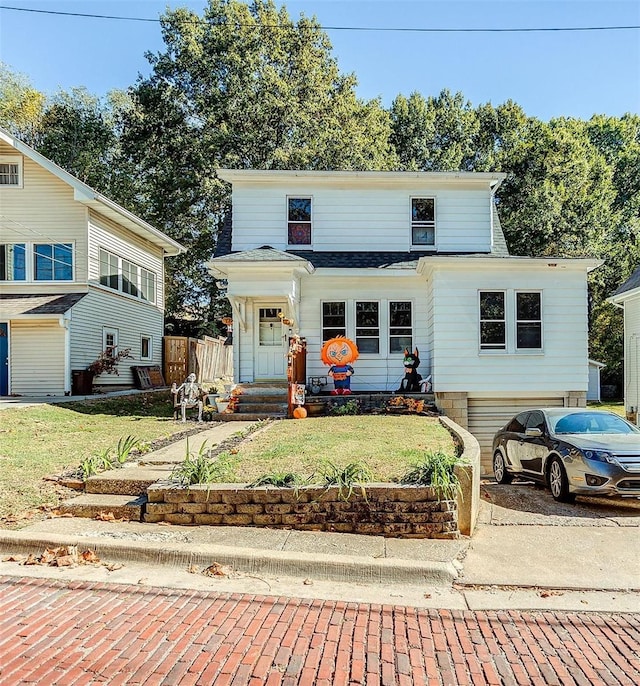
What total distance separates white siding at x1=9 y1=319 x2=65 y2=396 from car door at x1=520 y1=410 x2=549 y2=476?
1474 centimetres

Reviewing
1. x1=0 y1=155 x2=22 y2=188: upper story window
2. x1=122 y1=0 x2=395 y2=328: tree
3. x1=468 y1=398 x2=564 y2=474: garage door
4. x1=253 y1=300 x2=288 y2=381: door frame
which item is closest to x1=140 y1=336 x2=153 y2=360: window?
x1=0 y1=155 x2=22 y2=188: upper story window

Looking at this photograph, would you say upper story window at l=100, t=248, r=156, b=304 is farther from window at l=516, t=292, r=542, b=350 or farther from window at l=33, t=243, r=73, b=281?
window at l=516, t=292, r=542, b=350

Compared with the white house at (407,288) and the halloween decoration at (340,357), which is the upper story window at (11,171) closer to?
the white house at (407,288)

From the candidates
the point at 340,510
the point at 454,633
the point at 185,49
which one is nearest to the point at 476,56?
the point at 340,510

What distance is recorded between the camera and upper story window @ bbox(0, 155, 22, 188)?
64.2ft

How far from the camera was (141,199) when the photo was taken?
3259 centimetres

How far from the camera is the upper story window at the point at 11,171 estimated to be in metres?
19.6

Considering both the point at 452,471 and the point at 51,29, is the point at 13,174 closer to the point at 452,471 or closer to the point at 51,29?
the point at 51,29

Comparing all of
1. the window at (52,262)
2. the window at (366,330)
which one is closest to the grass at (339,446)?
the window at (366,330)

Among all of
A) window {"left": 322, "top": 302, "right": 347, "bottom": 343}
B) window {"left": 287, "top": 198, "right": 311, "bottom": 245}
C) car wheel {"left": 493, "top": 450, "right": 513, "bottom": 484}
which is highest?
window {"left": 287, "top": 198, "right": 311, "bottom": 245}

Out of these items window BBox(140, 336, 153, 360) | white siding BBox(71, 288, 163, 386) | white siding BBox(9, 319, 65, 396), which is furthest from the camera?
window BBox(140, 336, 153, 360)

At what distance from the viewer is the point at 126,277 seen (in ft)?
73.5

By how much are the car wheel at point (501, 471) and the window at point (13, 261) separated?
55.2ft

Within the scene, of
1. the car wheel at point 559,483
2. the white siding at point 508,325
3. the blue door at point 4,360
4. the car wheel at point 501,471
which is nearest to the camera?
the car wheel at point 559,483
